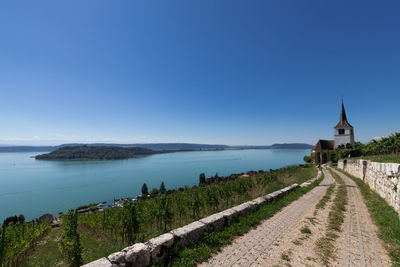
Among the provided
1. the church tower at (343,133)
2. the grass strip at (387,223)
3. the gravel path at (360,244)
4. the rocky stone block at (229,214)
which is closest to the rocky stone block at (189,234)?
the rocky stone block at (229,214)

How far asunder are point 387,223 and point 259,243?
4508 millimetres

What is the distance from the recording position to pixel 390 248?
4031 mm

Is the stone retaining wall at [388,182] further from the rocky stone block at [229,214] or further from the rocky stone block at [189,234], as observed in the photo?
the rocky stone block at [189,234]

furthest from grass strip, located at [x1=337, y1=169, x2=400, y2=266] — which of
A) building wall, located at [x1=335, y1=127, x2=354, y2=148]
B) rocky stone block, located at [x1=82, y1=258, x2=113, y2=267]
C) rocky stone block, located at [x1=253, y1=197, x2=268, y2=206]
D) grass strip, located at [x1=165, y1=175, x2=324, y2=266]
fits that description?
building wall, located at [x1=335, y1=127, x2=354, y2=148]

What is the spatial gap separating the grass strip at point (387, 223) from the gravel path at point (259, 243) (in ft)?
6.55

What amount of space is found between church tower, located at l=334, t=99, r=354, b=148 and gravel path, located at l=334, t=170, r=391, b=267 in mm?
57708

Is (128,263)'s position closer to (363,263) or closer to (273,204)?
(363,263)

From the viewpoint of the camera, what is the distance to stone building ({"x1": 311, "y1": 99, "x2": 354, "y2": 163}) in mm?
50219

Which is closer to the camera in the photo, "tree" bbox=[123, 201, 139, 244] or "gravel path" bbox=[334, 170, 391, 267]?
"gravel path" bbox=[334, 170, 391, 267]

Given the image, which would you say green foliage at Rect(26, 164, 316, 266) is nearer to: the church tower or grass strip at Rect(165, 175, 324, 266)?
grass strip at Rect(165, 175, 324, 266)

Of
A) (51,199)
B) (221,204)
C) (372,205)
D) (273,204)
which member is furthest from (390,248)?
(51,199)

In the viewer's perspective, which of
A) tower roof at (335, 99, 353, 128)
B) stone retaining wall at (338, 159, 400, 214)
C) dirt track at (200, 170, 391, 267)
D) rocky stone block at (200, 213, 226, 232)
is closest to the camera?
dirt track at (200, 170, 391, 267)

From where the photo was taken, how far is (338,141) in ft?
173

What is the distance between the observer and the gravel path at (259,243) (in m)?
3.59
